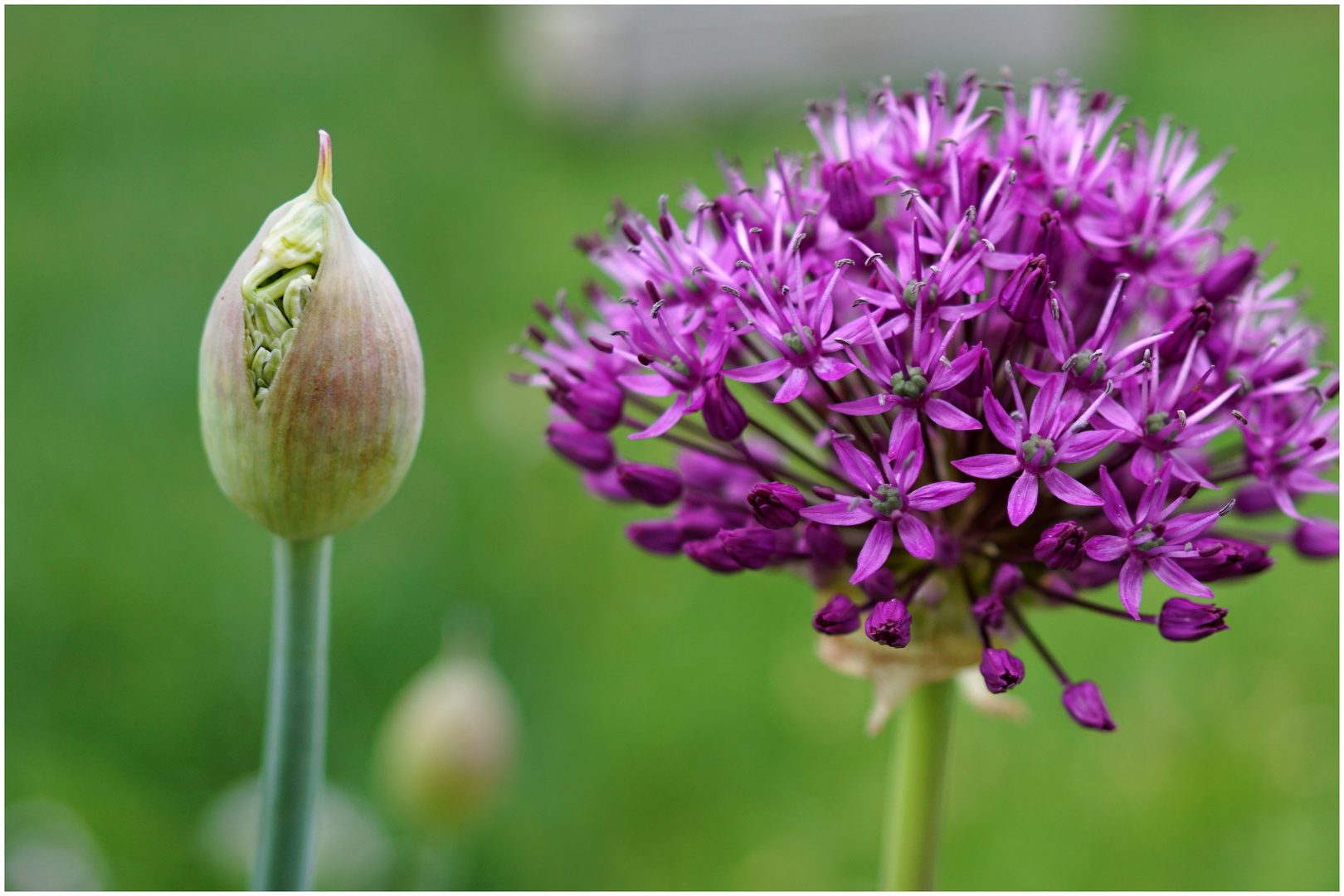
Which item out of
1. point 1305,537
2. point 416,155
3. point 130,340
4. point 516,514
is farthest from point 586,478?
point 416,155

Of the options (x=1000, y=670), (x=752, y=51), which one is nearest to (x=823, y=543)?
(x=1000, y=670)

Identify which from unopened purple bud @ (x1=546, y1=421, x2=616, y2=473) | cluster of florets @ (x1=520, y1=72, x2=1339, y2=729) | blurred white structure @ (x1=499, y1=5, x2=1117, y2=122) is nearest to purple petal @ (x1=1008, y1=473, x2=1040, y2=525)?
cluster of florets @ (x1=520, y1=72, x2=1339, y2=729)

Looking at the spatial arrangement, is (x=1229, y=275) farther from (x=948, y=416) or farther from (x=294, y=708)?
(x=294, y=708)

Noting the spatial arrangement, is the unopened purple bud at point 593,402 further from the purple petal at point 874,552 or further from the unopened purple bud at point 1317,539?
the unopened purple bud at point 1317,539

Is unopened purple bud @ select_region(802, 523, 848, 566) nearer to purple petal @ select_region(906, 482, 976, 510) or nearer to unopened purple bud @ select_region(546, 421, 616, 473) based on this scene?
purple petal @ select_region(906, 482, 976, 510)

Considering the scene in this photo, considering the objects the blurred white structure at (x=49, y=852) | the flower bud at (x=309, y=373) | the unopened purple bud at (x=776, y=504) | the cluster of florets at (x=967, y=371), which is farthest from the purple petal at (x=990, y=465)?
the blurred white structure at (x=49, y=852)

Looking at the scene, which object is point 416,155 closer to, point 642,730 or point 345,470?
point 642,730
